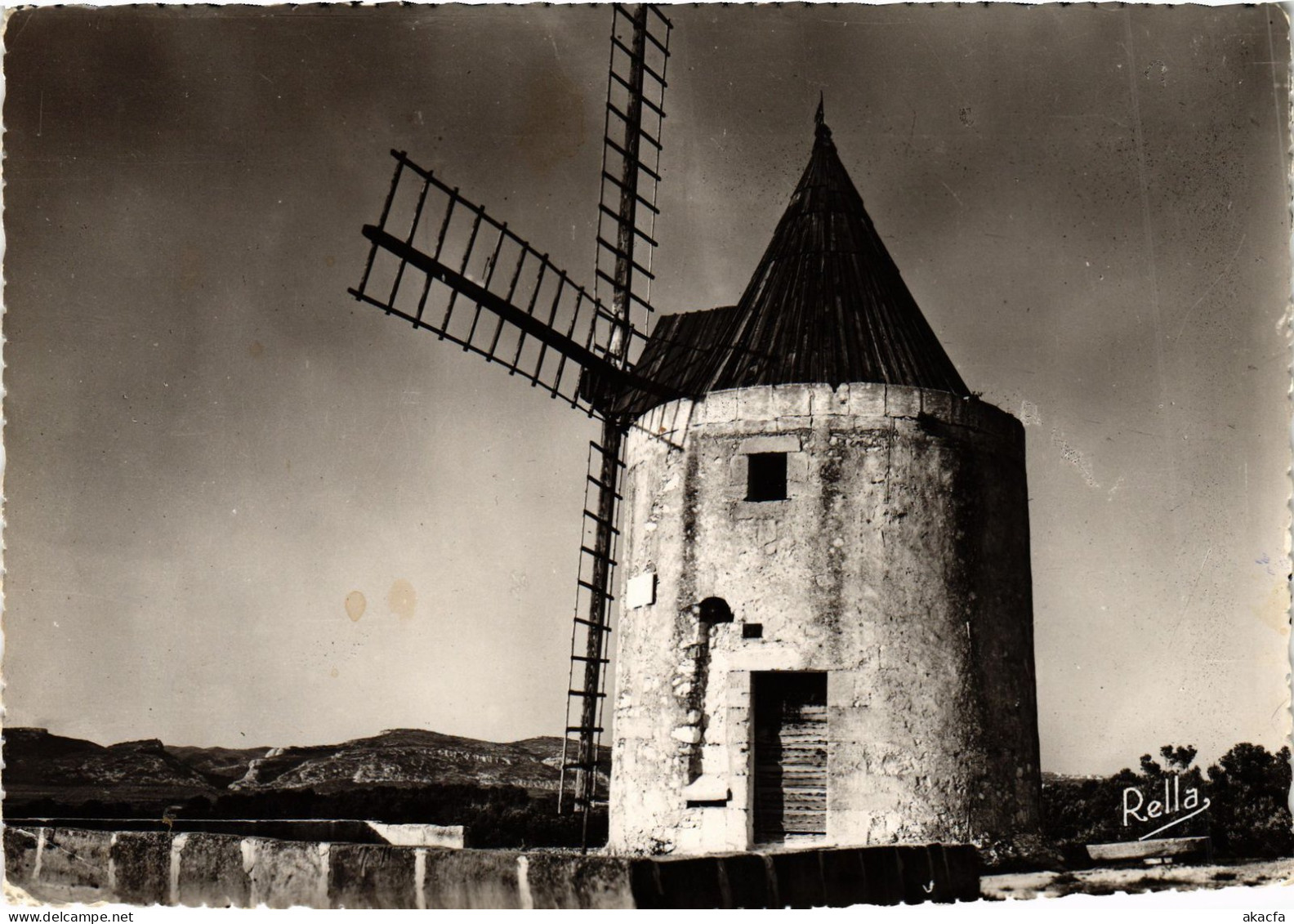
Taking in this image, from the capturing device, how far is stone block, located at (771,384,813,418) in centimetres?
1048

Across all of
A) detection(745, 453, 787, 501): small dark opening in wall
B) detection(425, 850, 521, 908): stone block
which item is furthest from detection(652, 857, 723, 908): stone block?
detection(745, 453, 787, 501): small dark opening in wall

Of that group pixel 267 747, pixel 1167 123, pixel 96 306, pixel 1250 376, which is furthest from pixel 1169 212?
pixel 267 747

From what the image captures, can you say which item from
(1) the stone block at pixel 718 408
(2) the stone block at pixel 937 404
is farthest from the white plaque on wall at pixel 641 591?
(2) the stone block at pixel 937 404

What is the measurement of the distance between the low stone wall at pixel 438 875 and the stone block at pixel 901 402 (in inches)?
126

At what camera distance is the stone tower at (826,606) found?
985cm

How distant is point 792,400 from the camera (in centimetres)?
1052

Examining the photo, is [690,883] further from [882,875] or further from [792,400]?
[792,400]

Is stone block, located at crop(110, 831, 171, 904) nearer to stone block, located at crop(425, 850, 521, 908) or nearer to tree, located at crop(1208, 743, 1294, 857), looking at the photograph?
stone block, located at crop(425, 850, 521, 908)

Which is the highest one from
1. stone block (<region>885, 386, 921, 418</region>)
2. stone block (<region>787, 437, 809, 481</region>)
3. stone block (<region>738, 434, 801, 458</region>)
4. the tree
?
stone block (<region>885, 386, 921, 418</region>)

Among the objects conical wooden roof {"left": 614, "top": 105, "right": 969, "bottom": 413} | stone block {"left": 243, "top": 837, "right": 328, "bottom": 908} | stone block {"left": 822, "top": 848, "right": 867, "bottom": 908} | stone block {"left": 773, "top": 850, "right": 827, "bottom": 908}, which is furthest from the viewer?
conical wooden roof {"left": 614, "top": 105, "right": 969, "bottom": 413}

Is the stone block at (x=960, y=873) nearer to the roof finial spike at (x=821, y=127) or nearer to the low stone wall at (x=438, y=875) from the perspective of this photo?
the low stone wall at (x=438, y=875)

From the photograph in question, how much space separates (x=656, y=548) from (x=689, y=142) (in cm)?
358

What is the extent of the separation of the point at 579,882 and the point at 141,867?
3104 millimetres

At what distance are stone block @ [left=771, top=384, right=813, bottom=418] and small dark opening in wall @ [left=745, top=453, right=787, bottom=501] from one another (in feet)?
1.07
